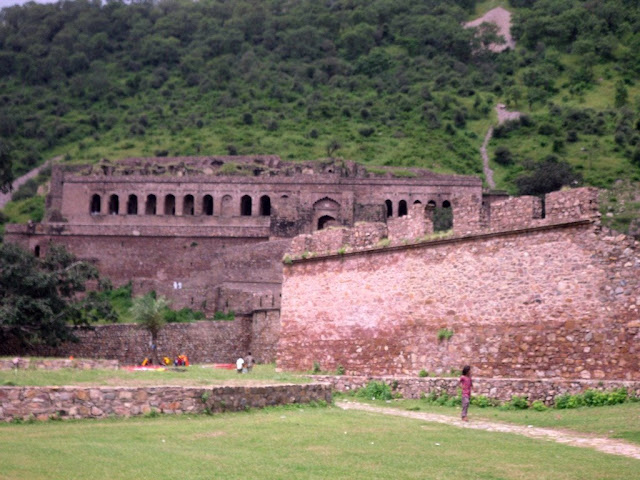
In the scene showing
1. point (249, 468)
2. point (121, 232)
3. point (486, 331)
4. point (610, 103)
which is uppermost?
point (610, 103)

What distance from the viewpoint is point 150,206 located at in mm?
67938

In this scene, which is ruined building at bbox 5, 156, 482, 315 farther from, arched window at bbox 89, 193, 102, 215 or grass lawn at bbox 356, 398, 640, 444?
Result: grass lawn at bbox 356, 398, 640, 444

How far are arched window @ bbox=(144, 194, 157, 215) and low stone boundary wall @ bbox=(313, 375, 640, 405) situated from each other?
49801 millimetres

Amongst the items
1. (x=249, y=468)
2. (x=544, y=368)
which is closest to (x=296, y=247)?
(x=544, y=368)

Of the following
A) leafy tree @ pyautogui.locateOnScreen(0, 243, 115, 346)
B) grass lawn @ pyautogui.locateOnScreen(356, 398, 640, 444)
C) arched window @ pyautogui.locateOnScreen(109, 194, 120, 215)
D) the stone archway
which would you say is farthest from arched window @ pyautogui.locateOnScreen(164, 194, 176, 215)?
grass lawn @ pyautogui.locateOnScreen(356, 398, 640, 444)

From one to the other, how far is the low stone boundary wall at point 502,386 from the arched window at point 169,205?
4918cm

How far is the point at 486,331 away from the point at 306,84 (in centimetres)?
9908

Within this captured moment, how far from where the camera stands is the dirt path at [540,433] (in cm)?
1222

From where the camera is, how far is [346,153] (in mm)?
85375

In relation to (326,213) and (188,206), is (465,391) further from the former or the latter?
(188,206)

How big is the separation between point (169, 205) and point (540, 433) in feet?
183

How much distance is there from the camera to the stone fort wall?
645 inches

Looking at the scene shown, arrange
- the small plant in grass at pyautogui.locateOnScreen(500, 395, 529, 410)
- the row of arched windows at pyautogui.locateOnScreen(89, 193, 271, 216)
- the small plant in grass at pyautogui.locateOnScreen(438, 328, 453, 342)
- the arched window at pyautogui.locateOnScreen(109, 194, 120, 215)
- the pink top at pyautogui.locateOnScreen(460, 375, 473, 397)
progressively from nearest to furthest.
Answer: the pink top at pyautogui.locateOnScreen(460, 375, 473, 397)
the small plant in grass at pyautogui.locateOnScreen(500, 395, 529, 410)
the small plant in grass at pyautogui.locateOnScreen(438, 328, 453, 342)
the row of arched windows at pyautogui.locateOnScreen(89, 193, 271, 216)
the arched window at pyautogui.locateOnScreen(109, 194, 120, 215)

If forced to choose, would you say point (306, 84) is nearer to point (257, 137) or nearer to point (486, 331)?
point (257, 137)
